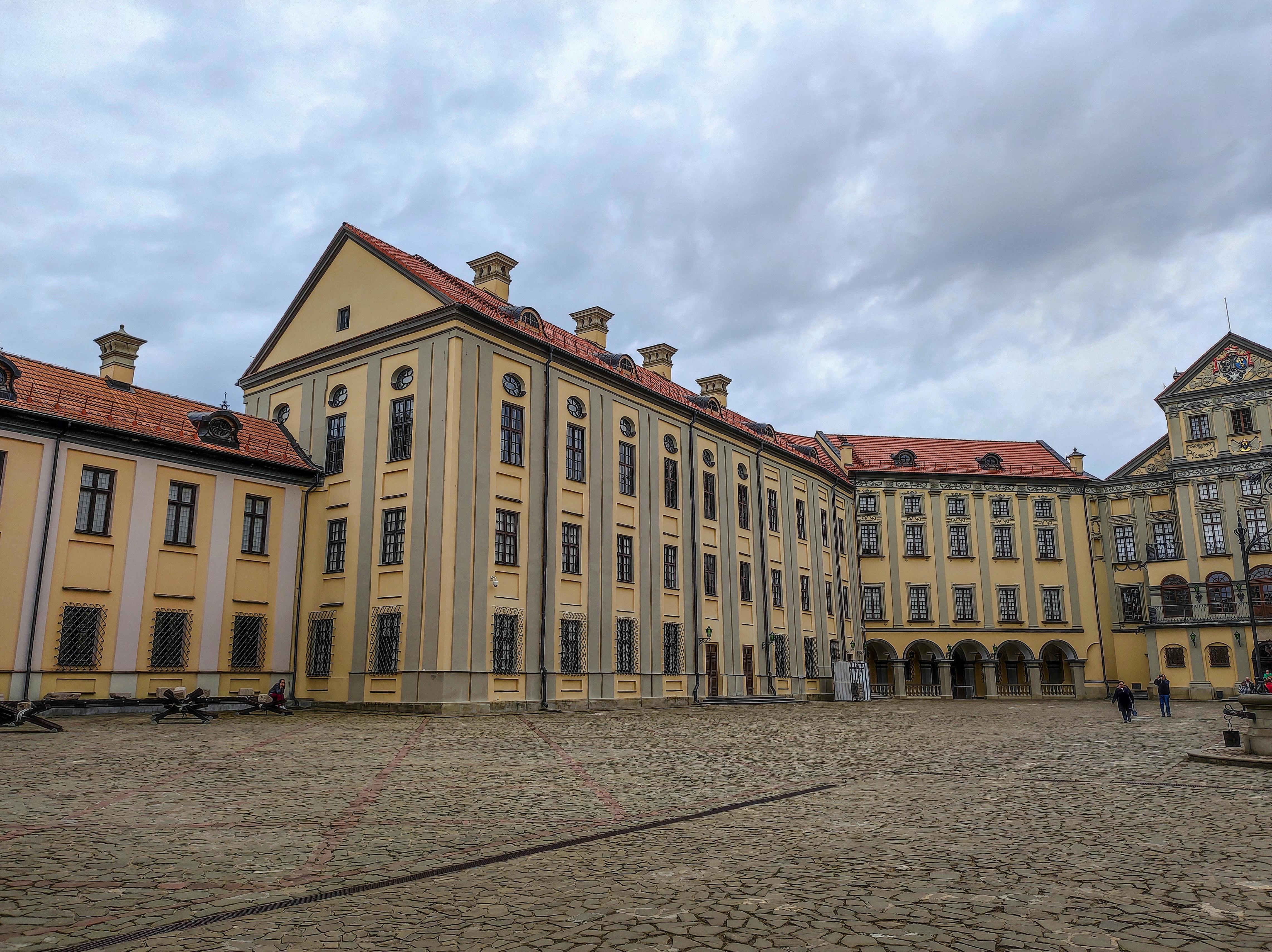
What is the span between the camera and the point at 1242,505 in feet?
163

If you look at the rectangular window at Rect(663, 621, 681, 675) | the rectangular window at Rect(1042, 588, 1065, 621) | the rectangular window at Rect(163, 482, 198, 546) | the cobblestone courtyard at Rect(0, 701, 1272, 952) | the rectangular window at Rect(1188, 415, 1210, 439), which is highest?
the rectangular window at Rect(1188, 415, 1210, 439)

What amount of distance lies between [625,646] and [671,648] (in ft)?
10.7

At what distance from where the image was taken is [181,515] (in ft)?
90.6

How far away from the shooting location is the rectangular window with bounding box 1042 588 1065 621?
54031mm

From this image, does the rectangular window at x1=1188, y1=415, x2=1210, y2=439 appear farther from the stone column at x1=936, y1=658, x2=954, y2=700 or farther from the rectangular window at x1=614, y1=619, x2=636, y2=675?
the rectangular window at x1=614, y1=619, x2=636, y2=675

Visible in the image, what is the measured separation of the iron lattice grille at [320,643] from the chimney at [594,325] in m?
17.8

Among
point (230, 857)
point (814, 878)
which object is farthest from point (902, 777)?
point (230, 857)

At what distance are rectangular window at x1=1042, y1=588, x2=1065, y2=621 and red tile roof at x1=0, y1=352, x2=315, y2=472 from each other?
139 feet

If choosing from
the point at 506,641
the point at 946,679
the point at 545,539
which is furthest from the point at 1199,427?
the point at 506,641

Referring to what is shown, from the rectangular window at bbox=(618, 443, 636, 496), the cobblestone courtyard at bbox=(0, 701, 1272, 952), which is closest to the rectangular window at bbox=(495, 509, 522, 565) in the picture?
the rectangular window at bbox=(618, 443, 636, 496)

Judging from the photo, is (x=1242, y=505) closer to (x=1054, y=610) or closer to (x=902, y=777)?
(x=1054, y=610)

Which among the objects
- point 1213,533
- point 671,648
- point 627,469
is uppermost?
point 627,469

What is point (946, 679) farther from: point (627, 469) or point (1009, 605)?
point (627, 469)

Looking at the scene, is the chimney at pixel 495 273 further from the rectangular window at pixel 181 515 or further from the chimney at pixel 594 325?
the rectangular window at pixel 181 515
